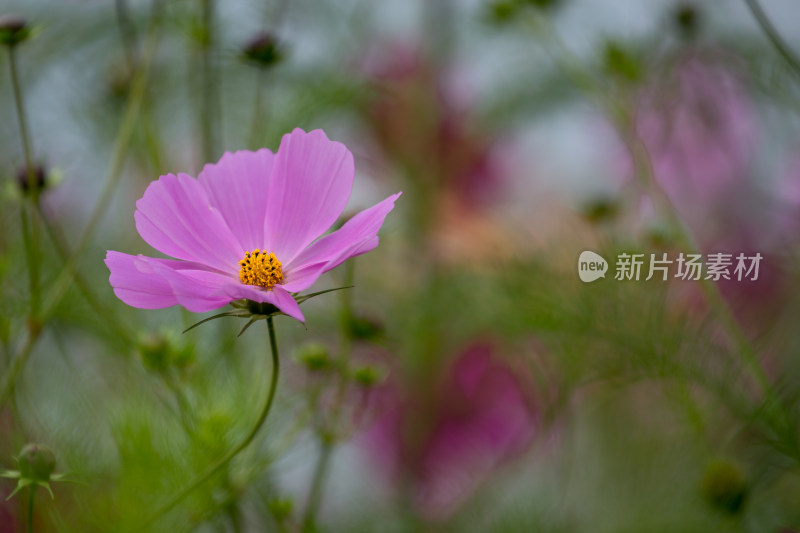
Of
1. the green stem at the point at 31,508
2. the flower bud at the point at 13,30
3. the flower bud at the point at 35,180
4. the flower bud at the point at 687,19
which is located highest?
the flower bud at the point at 687,19

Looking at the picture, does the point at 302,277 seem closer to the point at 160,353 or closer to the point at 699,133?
the point at 160,353

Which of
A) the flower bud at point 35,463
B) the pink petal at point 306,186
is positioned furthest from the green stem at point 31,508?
the pink petal at point 306,186

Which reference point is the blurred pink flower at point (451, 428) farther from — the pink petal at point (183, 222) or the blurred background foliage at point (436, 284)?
the pink petal at point (183, 222)

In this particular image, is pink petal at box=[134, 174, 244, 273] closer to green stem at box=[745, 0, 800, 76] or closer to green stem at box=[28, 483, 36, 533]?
green stem at box=[28, 483, 36, 533]

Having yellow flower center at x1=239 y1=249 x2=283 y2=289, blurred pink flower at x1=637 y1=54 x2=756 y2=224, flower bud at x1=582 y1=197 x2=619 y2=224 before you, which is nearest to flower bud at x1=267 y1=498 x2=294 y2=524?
yellow flower center at x1=239 y1=249 x2=283 y2=289

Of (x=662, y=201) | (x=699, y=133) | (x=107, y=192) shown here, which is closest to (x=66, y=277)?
(x=107, y=192)
